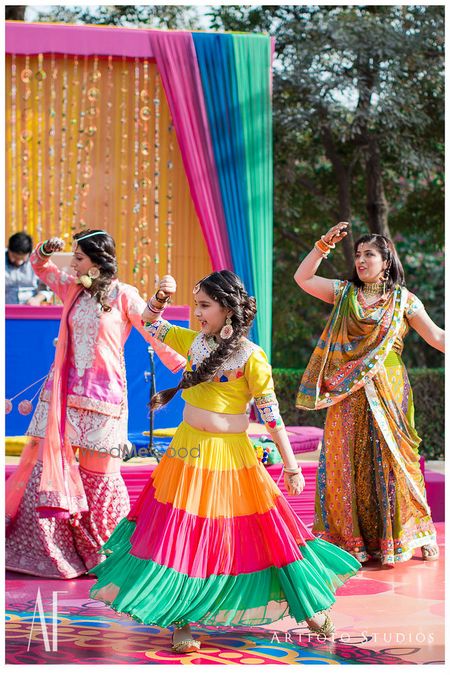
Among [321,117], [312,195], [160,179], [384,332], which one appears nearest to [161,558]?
[384,332]

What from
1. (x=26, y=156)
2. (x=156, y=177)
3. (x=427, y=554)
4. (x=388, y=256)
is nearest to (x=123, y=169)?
(x=156, y=177)

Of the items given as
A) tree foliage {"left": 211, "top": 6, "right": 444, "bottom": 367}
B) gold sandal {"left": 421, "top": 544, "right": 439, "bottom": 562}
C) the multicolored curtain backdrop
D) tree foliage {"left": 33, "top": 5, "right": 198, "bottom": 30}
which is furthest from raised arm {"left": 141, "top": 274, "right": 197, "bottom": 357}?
tree foliage {"left": 33, "top": 5, "right": 198, "bottom": 30}

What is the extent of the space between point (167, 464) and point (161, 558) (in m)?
0.36

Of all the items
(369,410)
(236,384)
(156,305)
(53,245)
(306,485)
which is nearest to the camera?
(236,384)

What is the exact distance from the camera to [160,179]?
8.23 metres

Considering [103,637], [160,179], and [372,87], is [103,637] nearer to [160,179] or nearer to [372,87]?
[160,179]

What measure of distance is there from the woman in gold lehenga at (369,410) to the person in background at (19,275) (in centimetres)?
272

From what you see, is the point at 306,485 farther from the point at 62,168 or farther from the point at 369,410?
the point at 62,168

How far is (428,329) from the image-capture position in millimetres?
5023

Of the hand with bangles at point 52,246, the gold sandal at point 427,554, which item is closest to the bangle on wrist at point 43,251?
the hand with bangles at point 52,246

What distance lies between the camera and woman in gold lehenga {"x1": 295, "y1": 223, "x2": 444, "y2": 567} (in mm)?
5066

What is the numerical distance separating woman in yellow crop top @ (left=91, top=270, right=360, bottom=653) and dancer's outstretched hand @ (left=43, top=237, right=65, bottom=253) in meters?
1.07

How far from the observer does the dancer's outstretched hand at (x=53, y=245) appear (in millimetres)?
4780

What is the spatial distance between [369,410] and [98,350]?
4.56 feet
